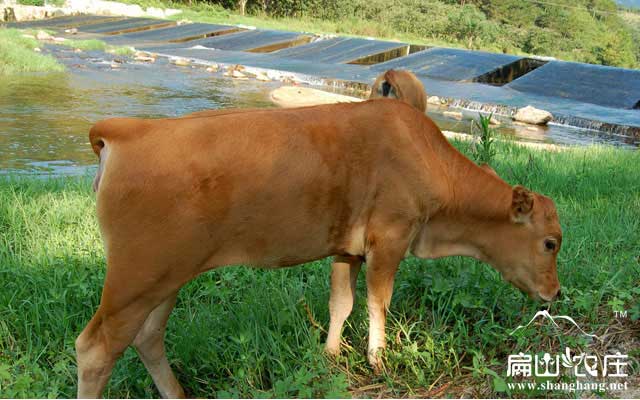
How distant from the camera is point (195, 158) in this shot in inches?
140

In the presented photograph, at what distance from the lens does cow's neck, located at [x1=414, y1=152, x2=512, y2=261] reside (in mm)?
4250

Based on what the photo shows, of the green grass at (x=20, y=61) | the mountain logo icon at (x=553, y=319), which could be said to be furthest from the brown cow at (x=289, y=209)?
the green grass at (x=20, y=61)

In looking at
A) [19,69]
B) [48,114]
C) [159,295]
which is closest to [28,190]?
[159,295]

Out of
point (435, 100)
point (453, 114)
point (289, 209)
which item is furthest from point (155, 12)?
point (289, 209)

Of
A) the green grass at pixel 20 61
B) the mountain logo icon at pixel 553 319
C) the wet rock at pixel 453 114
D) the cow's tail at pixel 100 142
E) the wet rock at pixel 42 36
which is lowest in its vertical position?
the wet rock at pixel 453 114

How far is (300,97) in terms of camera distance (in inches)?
740

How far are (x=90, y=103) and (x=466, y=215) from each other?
48.1ft

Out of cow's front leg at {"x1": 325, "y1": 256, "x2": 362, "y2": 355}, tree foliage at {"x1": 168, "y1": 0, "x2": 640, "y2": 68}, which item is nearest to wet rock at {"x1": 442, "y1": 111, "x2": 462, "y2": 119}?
cow's front leg at {"x1": 325, "y1": 256, "x2": 362, "y2": 355}

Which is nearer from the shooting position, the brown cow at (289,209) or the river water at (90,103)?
the brown cow at (289,209)

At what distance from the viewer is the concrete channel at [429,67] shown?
68.1ft

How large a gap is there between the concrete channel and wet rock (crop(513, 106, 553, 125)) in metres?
0.52

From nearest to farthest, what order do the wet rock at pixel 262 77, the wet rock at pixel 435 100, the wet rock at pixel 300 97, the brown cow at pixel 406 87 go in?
1. the brown cow at pixel 406 87
2. the wet rock at pixel 300 97
3. the wet rock at pixel 435 100
4. the wet rock at pixel 262 77

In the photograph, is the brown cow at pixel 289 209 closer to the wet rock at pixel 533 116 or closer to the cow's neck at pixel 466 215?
the cow's neck at pixel 466 215

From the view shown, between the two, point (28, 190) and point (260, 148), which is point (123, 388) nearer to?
point (260, 148)
